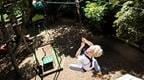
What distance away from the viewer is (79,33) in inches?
542

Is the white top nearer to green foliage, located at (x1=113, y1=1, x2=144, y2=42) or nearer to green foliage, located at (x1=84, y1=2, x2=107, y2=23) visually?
green foliage, located at (x1=113, y1=1, x2=144, y2=42)

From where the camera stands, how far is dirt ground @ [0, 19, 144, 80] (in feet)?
33.4

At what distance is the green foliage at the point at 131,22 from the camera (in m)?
10.4

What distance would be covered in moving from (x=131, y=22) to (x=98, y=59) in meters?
1.88

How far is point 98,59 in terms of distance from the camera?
1117cm

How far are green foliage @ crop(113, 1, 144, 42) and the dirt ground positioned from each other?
2.80 feet

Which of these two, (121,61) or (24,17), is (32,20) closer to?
(24,17)

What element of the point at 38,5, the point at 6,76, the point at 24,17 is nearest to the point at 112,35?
the point at 24,17

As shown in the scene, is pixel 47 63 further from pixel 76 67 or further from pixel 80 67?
pixel 80 67

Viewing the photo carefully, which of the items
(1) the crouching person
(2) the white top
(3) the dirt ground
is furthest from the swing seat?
(2) the white top

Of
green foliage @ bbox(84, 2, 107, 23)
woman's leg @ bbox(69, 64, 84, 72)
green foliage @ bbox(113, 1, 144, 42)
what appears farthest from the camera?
green foliage @ bbox(84, 2, 107, 23)

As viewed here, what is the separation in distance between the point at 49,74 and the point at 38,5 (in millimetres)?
7138

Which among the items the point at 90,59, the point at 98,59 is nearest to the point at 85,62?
the point at 90,59

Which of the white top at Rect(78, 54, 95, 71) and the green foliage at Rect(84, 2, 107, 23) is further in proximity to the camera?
the green foliage at Rect(84, 2, 107, 23)
